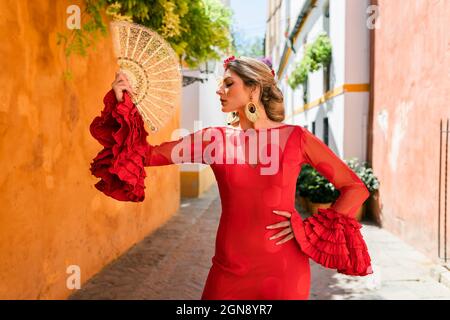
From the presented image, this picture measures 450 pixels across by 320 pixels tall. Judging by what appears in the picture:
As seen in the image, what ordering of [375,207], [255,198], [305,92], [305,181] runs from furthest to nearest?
[305,92] → [305,181] → [375,207] → [255,198]

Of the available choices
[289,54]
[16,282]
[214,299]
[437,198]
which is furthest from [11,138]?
[289,54]

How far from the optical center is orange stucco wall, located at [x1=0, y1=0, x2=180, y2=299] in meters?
3.73

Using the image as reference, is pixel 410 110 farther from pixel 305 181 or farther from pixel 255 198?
pixel 255 198

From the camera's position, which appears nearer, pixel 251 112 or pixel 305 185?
pixel 251 112

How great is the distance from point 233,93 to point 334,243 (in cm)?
87

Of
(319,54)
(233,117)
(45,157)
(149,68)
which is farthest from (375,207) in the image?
(149,68)

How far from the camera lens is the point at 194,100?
1389cm

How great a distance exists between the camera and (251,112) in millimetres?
2260

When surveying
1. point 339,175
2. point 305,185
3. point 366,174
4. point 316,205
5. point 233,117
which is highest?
point 233,117

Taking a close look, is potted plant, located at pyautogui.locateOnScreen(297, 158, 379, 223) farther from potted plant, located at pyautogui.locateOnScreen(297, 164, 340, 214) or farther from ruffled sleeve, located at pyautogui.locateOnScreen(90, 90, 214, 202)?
ruffled sleeve, located at pyautogui.locateOnScreen(90, 90, 214, 202)

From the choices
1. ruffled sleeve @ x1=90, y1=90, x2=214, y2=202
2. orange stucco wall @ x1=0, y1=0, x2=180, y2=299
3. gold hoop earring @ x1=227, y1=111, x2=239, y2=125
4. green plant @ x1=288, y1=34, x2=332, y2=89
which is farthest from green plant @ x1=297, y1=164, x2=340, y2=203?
ruffled sleeve @ x1=90, y1=90, x2=214, y2=202

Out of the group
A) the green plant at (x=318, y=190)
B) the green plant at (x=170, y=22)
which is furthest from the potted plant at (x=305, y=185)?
the green plant at (x=170, y=22)

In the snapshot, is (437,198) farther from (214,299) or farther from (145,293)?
(214,299)
